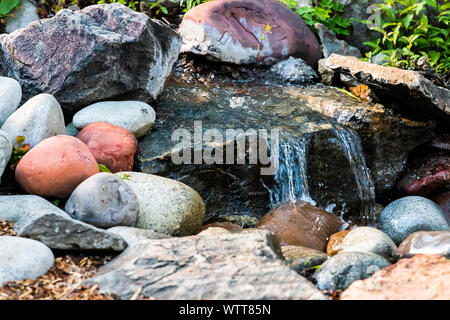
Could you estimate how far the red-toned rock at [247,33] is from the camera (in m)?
6.21

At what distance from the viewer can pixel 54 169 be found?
358 cm

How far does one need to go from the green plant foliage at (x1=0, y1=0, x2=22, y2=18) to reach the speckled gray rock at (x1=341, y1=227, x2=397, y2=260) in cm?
543

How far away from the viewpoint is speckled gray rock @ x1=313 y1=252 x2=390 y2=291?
2.70 meters

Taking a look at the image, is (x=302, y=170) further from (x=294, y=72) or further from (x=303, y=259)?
(x=294, y=72)

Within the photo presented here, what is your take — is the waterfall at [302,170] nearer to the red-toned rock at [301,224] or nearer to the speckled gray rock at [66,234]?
the red-toned rock at [301,224]

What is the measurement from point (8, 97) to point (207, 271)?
8.70ft

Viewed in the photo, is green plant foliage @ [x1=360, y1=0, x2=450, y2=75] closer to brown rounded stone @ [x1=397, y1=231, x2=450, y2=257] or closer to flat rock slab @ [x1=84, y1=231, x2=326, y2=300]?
brown rounded stone @ [x1=397, y1=231, x2=450, y2=257]

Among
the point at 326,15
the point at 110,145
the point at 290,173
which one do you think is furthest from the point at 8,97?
the point at 326,15

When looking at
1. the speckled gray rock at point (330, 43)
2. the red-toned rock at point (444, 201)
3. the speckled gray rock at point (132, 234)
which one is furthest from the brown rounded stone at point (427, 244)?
the speckled gray rock at point (330, 43)

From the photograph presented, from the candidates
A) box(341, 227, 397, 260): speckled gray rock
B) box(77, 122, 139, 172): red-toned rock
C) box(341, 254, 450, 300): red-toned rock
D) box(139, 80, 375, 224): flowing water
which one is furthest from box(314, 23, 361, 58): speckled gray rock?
box(341, 254, 450, 300): red-toned rock
